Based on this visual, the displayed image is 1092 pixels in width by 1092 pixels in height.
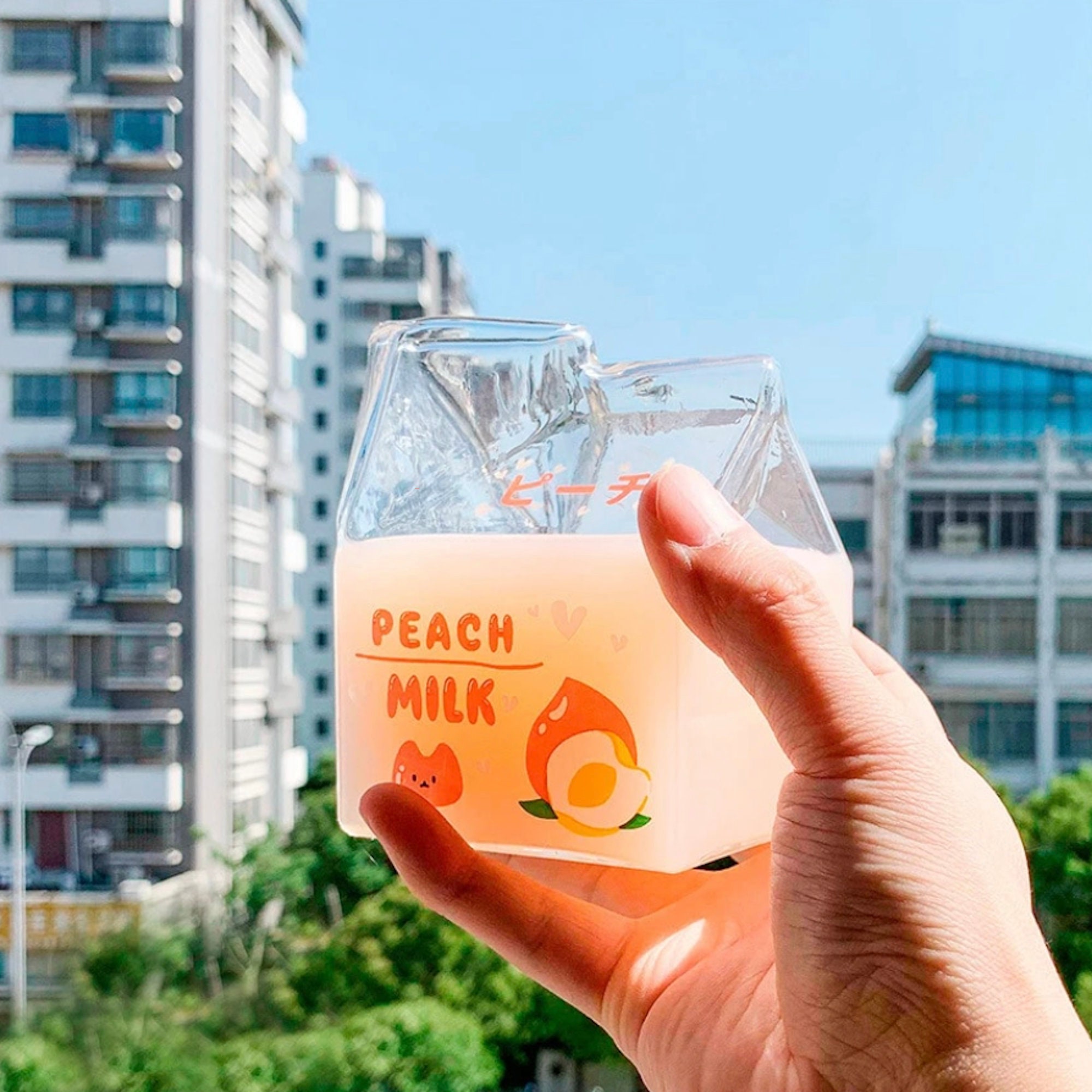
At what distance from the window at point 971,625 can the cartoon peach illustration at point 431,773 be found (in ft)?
13.1

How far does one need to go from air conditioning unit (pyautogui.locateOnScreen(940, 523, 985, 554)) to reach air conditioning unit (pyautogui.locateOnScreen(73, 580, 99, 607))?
2.63 metres

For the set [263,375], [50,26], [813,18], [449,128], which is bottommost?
[263,375]

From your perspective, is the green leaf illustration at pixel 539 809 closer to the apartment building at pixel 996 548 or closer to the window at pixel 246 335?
the window at pixel 246 335

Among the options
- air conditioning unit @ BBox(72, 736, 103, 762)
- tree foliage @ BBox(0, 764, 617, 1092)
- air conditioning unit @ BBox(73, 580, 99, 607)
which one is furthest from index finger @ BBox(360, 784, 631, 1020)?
air conditioning unit @ BBox(72, 736, 103, 762)

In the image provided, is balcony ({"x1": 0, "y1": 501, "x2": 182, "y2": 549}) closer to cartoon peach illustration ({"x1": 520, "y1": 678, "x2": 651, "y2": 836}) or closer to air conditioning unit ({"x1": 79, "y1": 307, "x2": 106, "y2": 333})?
air conditioning unit ({"x1": 79, "y1": 307, "x2": 106, "y2": 333})

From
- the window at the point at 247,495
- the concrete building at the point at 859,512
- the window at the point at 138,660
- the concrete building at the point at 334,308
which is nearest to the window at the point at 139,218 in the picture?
the window at the point at 247,495

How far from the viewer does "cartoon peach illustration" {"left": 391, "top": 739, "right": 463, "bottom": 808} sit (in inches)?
17.2

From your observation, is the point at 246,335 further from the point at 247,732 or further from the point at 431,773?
the point at 431,773

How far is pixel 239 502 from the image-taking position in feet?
12.5

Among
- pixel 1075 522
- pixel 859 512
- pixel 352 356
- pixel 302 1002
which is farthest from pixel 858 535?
pixel 352 356

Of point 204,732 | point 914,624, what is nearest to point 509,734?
point 204,732

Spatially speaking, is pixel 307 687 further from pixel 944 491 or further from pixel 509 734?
pixel 509 734

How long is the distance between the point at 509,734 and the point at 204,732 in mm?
3314

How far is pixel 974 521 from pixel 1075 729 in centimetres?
73
